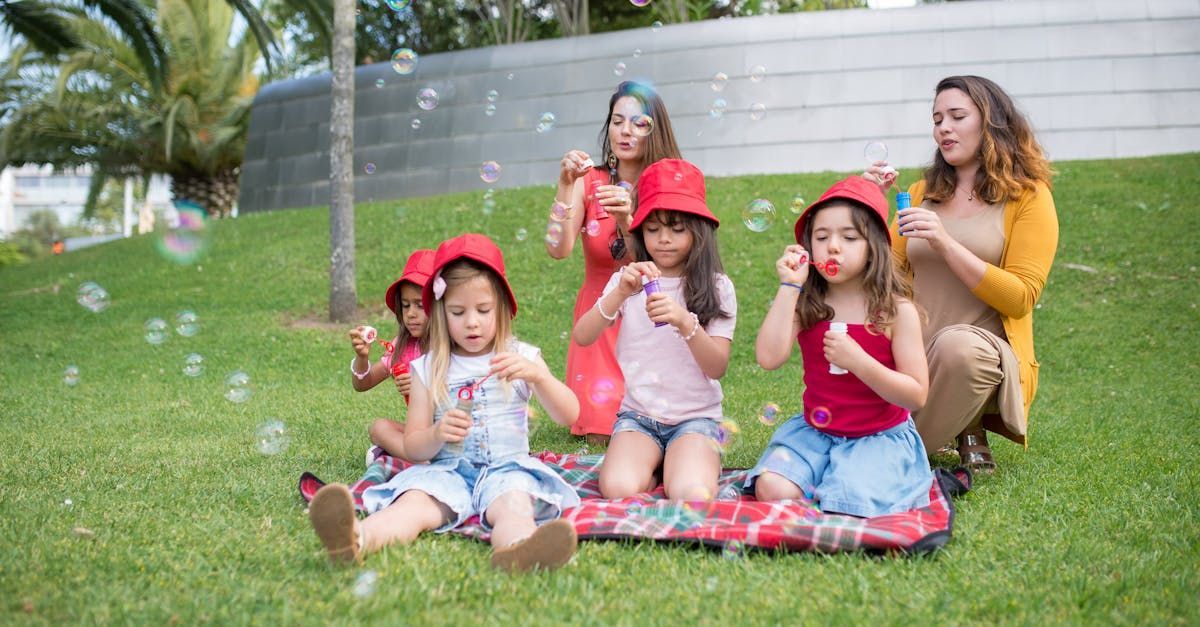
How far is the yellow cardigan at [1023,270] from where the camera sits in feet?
13.9

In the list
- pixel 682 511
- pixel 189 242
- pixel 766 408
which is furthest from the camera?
pixel 189 242

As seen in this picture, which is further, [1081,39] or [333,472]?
[1081,39]

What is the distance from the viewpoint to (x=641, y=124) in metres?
4.83

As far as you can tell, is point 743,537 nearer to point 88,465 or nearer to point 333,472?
point 333,472

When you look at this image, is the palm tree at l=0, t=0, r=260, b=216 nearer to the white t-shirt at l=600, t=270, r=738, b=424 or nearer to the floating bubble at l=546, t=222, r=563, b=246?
the floating bubble at l=546, t=222, r=563, b=246

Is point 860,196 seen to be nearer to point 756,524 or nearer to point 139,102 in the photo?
point 756,524

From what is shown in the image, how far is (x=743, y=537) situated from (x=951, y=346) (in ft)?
4.85

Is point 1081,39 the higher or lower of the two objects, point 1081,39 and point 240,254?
the higher

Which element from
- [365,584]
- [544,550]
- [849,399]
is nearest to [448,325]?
[544,550]

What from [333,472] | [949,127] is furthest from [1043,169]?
[333,472]

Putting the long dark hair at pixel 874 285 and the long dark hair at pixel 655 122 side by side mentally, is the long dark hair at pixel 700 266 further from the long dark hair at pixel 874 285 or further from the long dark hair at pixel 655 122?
the long dark hair at pixel 655 122

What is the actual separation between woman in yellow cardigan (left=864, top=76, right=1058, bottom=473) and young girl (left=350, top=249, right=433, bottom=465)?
75.3 inches

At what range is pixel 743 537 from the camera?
3.20 meters

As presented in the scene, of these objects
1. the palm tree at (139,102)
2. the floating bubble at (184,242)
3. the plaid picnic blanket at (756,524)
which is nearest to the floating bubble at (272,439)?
the plaid picnic blanket at (756,524)
